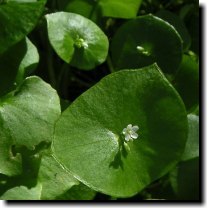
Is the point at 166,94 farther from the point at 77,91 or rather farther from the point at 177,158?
the point at 77,91

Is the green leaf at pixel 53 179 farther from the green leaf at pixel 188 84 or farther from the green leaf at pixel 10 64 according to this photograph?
the green leaf at pixel 188 84

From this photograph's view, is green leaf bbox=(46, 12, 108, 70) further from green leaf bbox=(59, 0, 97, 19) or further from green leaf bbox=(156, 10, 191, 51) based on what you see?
green leaf bbox=(156, 10, 191, 51)

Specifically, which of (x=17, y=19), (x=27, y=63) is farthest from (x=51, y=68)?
(x=17, y=19)

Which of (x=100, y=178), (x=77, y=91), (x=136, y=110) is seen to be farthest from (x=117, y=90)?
(x=77, y=91)

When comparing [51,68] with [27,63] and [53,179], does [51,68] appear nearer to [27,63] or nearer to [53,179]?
[27,63]

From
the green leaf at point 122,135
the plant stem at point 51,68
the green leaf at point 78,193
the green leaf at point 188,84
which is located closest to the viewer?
the green leaf at point 122,135

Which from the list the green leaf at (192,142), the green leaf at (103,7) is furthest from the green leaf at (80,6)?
the green leaf at (192,142)

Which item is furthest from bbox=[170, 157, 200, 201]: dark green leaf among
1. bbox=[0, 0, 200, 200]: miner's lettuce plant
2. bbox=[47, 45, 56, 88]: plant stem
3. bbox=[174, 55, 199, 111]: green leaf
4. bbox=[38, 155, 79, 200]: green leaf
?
bbox=[47, 45, 56, 88]: plant stem
